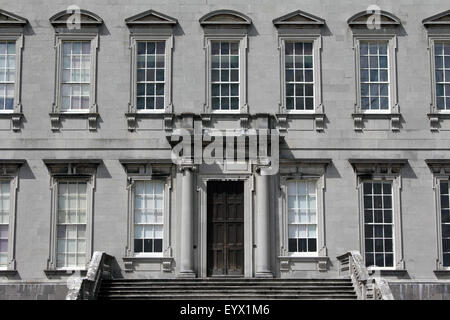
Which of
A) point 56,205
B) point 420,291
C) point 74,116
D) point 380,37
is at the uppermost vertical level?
point 380,37

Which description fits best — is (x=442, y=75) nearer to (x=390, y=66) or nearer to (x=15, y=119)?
(x=390, y=66)

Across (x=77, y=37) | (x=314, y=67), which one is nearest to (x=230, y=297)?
(x=314, y=67)

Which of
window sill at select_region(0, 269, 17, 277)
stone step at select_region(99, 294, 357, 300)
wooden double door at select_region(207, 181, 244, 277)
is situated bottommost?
stone step at select_region(99, 294, 357, 300)

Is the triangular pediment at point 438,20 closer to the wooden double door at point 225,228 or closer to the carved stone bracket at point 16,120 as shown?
the wooden double door at point 225,228

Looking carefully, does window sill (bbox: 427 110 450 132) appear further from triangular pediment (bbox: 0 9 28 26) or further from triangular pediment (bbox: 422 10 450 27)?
triangular pediment (bbox: 0 9 28 26)

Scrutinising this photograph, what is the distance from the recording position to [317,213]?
2995 centimetres

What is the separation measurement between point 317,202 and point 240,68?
4714 millimetres

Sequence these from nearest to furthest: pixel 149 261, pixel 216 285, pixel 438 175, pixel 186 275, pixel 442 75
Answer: pixel 216 285
pixel 186 275
pixel 149 261
pixel 438 175
pixel 442 75

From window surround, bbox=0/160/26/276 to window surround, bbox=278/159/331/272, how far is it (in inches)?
311

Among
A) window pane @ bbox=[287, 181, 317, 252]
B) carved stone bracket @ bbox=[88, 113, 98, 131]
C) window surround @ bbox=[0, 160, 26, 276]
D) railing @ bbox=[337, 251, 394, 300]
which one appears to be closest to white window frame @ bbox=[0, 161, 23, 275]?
window surround @ bbox=[0, 160, 26, 276]

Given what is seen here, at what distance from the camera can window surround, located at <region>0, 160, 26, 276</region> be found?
96.9 ft

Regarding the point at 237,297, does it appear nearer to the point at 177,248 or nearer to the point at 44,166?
the point at 177,248

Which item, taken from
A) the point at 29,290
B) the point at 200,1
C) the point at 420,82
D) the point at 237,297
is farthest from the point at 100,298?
the point at 420,82

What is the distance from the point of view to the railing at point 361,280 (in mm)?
24956
